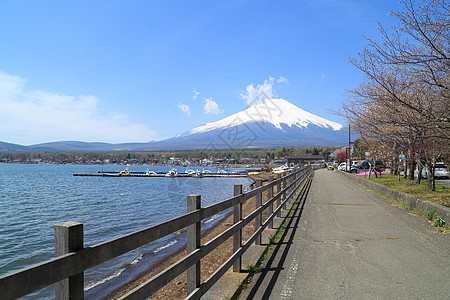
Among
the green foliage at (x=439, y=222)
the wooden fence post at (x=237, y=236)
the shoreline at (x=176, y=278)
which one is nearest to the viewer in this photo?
the wooden fence post at (x=237, y=236)

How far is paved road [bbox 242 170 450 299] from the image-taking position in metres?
4.52

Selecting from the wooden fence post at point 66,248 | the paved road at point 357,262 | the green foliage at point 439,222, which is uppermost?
the wooden fence post at point 66,248

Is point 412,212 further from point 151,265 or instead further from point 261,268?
point 151,265

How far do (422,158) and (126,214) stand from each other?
2007 centimetres

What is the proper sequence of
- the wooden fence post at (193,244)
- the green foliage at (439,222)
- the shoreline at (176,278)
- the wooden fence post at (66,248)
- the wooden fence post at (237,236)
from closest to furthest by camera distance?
the wooden fence post at (66,248)
the wooden fence post at (193,244)
the wooden fence post at (237,236)
the shoreline at (176,278)
the green foliage at (439,222)

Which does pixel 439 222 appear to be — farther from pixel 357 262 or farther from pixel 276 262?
pixel 276 262

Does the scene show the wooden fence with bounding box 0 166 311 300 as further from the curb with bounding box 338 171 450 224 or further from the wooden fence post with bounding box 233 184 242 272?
the curb with bounding box 338 171 450 224

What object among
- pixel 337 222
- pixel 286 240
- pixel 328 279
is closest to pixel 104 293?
pixel 286 240

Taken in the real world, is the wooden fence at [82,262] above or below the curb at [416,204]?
above

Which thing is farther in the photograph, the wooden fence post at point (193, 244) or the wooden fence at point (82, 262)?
the wooden fence post at point (193, 244)

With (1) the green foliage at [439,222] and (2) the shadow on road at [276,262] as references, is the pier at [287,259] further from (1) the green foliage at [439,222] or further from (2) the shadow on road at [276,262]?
(1) the green foliage at [439,222]

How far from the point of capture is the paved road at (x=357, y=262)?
452 centimetres

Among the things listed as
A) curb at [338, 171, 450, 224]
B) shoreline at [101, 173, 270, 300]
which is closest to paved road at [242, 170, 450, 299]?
curb at [338, 171, 450, 224]

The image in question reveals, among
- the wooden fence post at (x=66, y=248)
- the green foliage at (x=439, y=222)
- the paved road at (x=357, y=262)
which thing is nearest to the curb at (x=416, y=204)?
the green foliage at (x=439, y=222)
